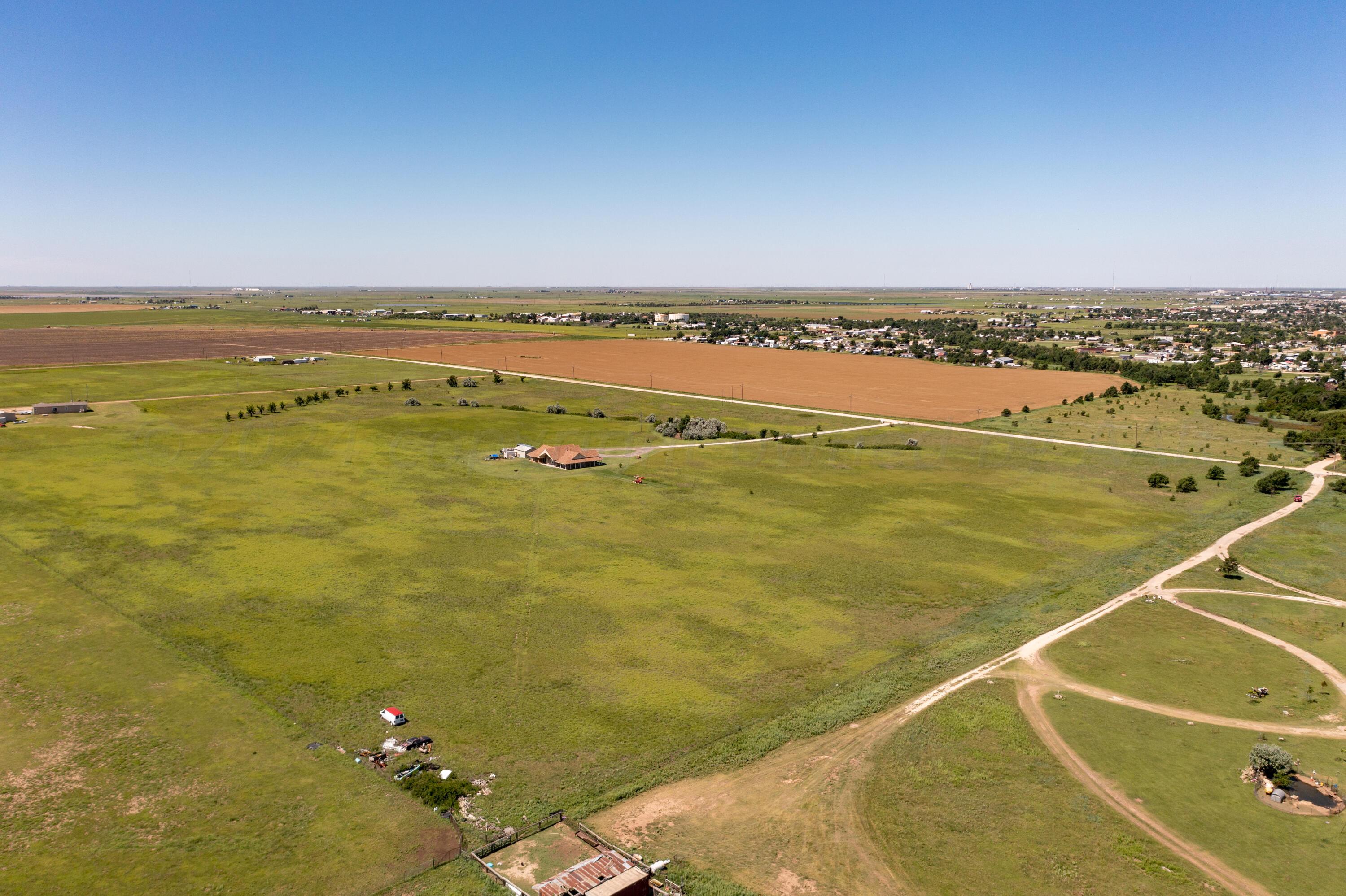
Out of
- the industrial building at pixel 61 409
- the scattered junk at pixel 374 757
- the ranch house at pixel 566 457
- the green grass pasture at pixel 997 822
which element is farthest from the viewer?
the industrial building at pixel 61 409

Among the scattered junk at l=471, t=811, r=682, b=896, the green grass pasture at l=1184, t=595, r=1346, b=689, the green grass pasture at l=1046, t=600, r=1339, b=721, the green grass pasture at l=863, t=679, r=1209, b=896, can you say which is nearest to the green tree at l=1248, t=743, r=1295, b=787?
the green grass pasture at l=1046, t=600, r=1339, b=721

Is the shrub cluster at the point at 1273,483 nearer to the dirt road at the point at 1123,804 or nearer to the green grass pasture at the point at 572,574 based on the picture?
the green grass pasture at the point at 572,574

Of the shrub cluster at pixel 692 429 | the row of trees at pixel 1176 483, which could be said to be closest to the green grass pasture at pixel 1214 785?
the row of trees at pixel 1176 483

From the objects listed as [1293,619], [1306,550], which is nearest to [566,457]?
[1293,619]

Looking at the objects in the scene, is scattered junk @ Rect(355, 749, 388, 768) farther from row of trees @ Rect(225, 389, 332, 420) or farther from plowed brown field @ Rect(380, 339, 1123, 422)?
plowed brown field @ Rect(380, 339, 1123, 422)

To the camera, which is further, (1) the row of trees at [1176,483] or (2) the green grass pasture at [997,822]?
(1) the row of trees at [1176,483]

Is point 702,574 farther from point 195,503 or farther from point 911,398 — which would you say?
point 911,398

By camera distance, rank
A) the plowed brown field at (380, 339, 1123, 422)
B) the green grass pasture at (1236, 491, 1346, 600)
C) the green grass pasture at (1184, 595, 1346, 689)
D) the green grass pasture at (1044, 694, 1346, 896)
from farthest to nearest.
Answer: the plowed brown field at (380, 339, 1123, 422) → the green grass pasture at (1236, 491, 1346, 600) → the green grass pasture at (1184, 595, 1346, 689) → the green grass pasture at (1044, 694, 1346, 896)
